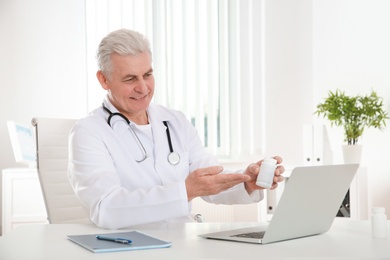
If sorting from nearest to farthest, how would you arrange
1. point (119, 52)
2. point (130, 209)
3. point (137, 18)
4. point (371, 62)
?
1. point (130, 209)
2. point (119, 52)
3. point (371, 62)
4. point (137, 18)

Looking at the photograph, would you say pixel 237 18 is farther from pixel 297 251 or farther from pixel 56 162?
pixel 297 251

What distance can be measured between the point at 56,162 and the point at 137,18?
263 centimetres

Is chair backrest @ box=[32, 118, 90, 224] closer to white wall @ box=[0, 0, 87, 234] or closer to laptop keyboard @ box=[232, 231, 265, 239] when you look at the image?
laptop keyboard @ box=[232, 231, 265, 239]

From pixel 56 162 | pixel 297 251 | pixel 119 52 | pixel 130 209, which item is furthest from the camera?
pixel 56 162

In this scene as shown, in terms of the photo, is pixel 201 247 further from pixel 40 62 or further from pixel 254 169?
pixel 40 62

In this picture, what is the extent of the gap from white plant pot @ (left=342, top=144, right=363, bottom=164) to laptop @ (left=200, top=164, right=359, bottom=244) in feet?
8.61

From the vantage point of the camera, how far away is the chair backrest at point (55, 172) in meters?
2.61

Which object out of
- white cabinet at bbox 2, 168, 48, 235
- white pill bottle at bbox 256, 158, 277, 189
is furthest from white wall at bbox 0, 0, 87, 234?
white pill bottle at bbox 256, 158, 277, 189

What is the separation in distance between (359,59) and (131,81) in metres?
2.77

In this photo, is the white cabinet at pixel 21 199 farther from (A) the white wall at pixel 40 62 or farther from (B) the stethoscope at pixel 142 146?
(B) the stethoscope at pixel 142 146

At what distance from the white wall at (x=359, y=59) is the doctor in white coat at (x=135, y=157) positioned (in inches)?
92.8

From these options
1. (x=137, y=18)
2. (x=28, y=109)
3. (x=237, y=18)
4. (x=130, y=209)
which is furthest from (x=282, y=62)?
(x=130, y=209)

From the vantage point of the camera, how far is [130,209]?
199cm

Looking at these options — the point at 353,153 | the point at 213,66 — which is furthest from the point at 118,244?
the point at 213,66
